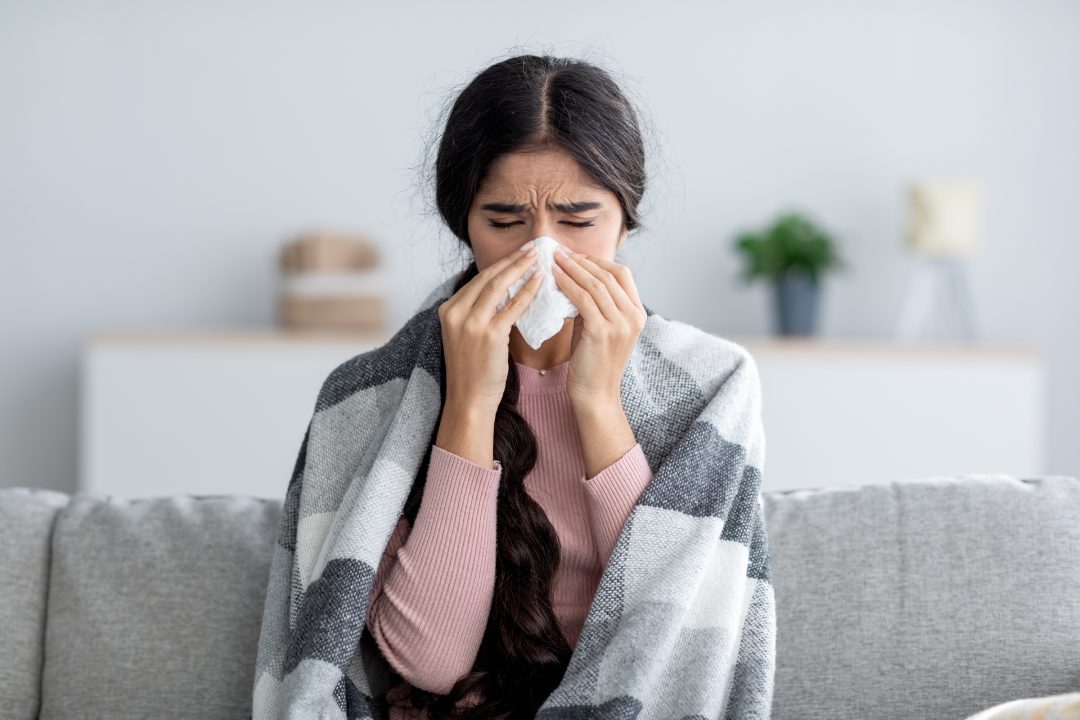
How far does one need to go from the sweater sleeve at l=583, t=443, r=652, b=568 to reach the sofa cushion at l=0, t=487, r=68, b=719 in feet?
2.54

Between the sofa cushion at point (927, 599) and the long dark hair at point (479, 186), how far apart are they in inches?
12.6

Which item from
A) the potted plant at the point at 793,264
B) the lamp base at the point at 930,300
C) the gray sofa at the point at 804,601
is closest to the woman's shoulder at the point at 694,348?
the gray sofa at the point at 804,601

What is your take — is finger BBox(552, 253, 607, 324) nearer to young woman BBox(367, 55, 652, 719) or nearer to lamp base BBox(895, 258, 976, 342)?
young woman BBox(367, 55, 652, 719)

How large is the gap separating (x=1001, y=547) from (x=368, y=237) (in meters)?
2.54

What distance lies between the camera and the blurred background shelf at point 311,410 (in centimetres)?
316

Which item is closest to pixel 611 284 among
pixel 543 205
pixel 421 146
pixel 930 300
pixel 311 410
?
pixel 543 205

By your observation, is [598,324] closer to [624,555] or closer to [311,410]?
[624,555]

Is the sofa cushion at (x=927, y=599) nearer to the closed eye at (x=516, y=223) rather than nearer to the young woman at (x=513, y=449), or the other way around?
the young woman at (x=513, y=449)

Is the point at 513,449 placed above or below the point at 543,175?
below

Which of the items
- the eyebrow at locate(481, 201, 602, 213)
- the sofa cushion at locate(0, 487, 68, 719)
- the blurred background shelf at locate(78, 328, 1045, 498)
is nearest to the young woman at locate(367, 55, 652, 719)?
the eyebrow at locate(481, 201, 602, 213)

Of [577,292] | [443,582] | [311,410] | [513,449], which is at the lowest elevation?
[311,410]

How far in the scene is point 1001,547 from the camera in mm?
1464

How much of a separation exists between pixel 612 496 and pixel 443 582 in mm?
220

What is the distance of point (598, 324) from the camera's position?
1.36 meters
